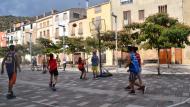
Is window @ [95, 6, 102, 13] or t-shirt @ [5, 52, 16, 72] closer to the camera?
t-shirt @ [5, 52, 16, 72]

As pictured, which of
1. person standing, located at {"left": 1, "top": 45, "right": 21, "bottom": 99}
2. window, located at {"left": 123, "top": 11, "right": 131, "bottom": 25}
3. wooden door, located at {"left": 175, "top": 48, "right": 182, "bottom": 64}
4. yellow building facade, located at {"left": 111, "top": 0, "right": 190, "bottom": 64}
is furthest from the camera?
window, located at {"left": 123, "top": 11, "right": 131, "bottom": 25}

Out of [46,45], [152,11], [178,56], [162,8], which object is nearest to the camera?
[178,56]

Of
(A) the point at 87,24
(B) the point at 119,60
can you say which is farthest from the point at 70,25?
(B) the point at 119,60

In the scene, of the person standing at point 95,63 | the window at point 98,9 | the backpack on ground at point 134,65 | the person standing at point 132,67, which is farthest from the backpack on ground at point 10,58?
the window at point 98,9

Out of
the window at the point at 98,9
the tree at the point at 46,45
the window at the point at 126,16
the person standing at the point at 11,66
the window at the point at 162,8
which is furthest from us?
the window at the point at 98,9

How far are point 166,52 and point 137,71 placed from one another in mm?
31096

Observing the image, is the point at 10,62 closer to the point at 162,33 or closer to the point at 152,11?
the point at 162,33

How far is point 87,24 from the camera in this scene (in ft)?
189

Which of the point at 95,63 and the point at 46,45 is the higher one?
the point at 46,45

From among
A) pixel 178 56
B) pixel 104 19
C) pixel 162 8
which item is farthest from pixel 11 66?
pixel 104 19

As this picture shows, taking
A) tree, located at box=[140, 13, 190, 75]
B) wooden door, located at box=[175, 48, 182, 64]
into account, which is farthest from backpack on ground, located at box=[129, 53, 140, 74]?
wooden door, located at box=[175, 48, 182, 64]

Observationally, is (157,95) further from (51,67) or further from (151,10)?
(151,10)

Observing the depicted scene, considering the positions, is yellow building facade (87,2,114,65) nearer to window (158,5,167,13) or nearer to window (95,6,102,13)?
window (95,6,102,13)

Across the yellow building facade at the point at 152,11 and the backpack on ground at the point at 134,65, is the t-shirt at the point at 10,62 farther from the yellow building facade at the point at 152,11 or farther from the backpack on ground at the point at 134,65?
the yellow building facade at the point at 152,11
